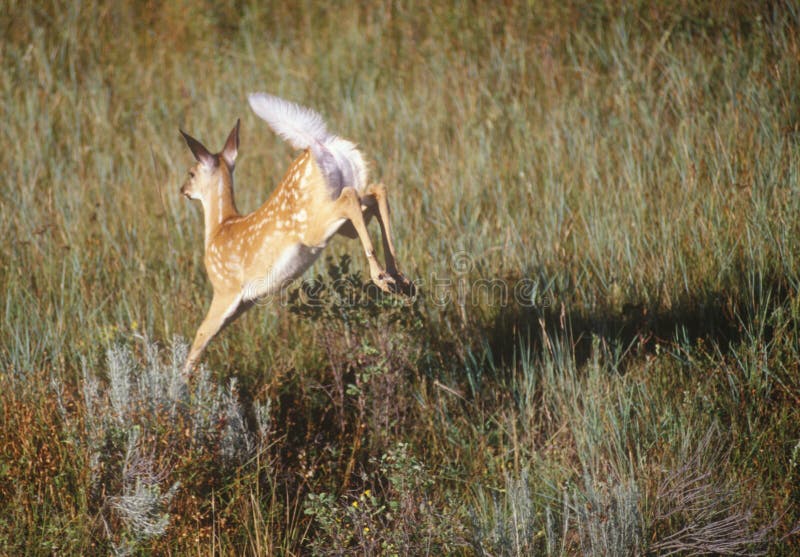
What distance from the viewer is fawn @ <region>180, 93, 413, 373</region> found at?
2.90 metres

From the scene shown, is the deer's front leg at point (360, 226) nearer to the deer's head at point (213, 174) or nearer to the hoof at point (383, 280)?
the hoof at point (383, 280)

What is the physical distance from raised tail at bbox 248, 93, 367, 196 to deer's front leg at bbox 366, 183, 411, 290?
3.5 inches

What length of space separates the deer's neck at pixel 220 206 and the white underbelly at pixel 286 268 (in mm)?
432

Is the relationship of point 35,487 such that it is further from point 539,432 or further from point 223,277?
point 539,432

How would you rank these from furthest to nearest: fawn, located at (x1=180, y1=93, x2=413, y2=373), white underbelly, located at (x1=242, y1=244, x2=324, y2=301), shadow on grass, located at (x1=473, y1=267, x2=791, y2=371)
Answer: shadow on grass, located at (x1=473, y1=267, x2=791, y2=371)
white underbelly, located at (x1=242, y1=244, x2=324, y2=301)
fawn, located at (x1=180, y1=93, x2=413, y2=373)

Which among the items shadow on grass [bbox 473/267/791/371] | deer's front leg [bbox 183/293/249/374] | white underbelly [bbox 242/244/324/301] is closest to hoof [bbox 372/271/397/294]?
white underbelly [bbox 242/244/324/301]

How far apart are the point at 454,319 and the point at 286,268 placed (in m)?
1.73

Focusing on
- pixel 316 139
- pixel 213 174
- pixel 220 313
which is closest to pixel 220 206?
pixel 213 174

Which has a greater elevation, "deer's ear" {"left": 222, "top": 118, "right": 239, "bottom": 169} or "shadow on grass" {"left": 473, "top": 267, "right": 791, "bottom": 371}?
"deer's ear" {"left": 222, "top": 118, "right": 239, "bottom": 169}

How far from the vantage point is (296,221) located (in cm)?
304

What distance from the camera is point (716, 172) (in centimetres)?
514

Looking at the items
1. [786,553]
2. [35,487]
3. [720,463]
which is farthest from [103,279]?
[786,553]

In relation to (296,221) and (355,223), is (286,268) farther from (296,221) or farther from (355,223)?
(355,223)

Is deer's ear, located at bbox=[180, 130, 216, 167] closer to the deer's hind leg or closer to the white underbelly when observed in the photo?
the white underbelly
